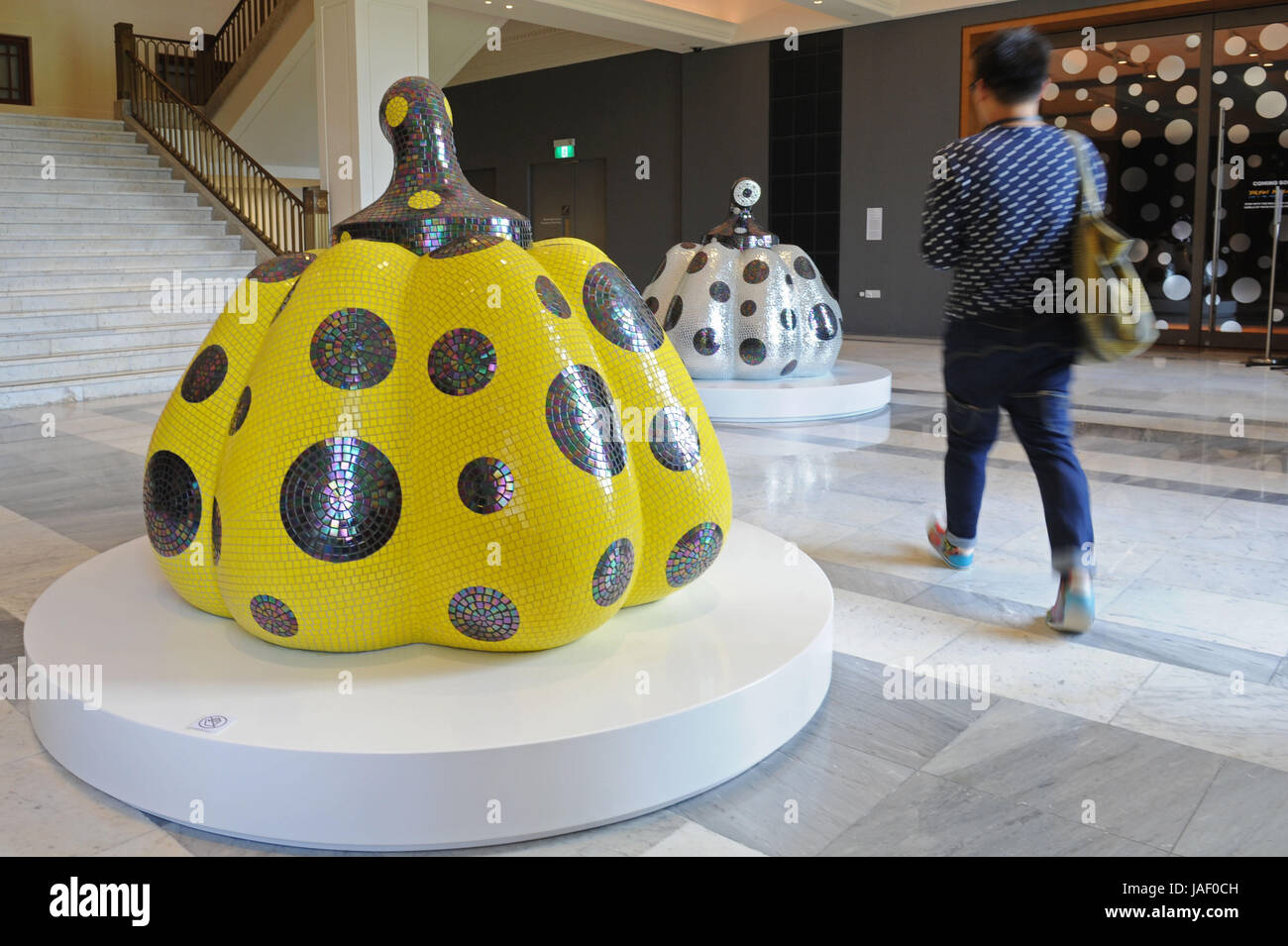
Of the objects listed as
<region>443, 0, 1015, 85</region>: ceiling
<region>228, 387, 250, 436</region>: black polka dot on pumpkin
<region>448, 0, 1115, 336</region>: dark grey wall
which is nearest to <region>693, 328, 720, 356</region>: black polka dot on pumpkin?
<region>228, 387, 250, 436</region>: black polka dot on pumpkin

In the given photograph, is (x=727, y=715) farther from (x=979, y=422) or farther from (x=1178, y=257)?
(x=1178, y=257)

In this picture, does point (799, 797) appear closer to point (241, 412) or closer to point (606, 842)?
point (606, 842)

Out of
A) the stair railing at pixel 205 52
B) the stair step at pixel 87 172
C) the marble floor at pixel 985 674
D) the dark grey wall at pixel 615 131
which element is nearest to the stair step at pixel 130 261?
the stair step at pixel 87 172

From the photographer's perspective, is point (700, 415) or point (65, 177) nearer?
point (700, 415)

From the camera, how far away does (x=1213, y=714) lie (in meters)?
2.84

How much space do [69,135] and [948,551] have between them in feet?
44.4

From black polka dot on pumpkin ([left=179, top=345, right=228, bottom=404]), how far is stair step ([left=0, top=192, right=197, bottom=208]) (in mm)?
10798

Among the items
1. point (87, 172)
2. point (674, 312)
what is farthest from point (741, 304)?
point (87, 172)

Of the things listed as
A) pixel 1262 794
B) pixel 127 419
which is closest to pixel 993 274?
pixel 1262 794

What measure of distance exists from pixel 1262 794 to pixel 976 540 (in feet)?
7.10

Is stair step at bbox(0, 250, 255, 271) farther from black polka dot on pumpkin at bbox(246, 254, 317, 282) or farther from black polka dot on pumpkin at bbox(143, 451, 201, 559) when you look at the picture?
black polka dot on pumpkin at bbox(143, 451, 201, 559)

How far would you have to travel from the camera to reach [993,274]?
132 inches

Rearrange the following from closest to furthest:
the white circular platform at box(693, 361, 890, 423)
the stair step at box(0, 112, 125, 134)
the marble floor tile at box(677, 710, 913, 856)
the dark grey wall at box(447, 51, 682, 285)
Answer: the marble floor tile at box(677, 710, 913, 856) → the white circular platform at box(693, 361, 890, 423) → the stair step at box(0, 112, 125, 134) → the dark grey wall at box(447, 51, 682, 285)

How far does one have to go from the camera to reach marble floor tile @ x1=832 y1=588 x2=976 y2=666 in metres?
3.28
